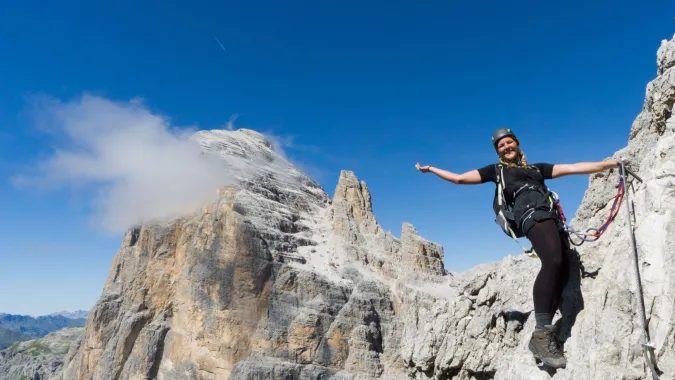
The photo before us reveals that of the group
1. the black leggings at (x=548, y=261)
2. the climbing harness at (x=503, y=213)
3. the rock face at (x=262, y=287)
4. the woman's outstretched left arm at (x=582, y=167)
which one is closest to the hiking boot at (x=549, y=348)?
the black leggings at (x=548, y=261)

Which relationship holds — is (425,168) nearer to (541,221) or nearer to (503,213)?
(503,213)

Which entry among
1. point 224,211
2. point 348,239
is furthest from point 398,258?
point 224,211

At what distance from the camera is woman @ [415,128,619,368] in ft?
16.8

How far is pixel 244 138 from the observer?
89.9 meters

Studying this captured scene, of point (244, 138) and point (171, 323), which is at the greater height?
point (244, 138)

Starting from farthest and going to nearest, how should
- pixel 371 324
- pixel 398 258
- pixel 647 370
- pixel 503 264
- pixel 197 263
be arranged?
pixel 398 258 → pixel 197 263 → pixel 371 324 → pixel 503 264 → pixel 647 370

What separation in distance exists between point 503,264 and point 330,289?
53.8 meters

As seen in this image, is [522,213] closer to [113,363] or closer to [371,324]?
[371,324]

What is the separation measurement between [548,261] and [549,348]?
1064 mm

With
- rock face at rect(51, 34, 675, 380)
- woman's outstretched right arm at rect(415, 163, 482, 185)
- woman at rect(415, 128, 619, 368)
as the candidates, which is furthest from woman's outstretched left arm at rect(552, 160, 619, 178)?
A: rock face at rect(51, 34, 675, 380)

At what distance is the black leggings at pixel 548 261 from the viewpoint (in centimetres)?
506

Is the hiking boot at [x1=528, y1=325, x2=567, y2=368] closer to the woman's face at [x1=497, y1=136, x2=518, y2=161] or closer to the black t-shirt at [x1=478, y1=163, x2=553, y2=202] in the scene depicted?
the black t-shirt at [x1=478, y1=163, x2=553, y2=202]

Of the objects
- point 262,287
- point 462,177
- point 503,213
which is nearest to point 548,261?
point 503,213

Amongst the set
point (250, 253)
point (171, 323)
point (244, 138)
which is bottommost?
point (171, 323)
